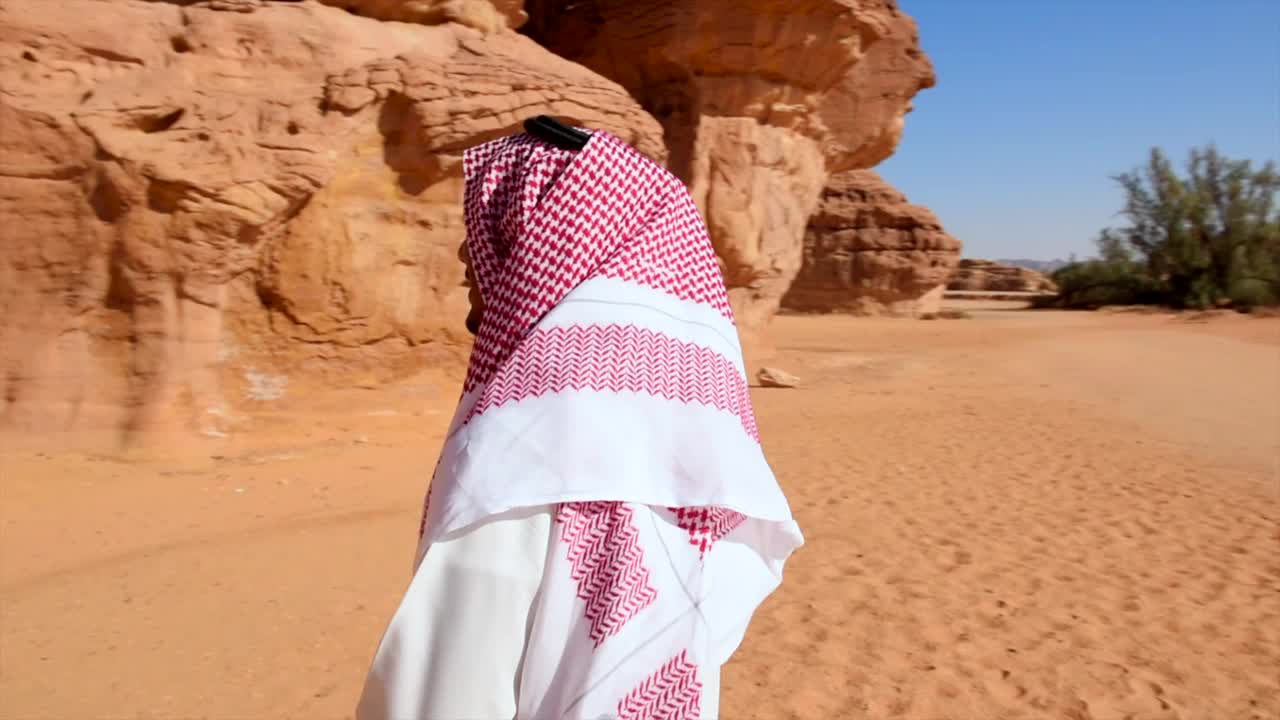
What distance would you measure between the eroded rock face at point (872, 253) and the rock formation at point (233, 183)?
15.4 m

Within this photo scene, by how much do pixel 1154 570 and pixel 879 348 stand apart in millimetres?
11583

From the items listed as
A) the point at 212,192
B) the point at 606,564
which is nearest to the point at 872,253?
the point at 212,192

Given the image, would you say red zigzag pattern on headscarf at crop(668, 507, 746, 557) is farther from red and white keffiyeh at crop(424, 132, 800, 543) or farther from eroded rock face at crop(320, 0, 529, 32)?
eroded rock face at crop(320, 0, 529, 32)

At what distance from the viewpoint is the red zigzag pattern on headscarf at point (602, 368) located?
4.52ft

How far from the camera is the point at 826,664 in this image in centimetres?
370

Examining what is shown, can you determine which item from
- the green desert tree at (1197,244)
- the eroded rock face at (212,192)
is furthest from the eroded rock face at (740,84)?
the green desert tree at (1197,244)

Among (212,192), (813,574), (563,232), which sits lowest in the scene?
(813,574)

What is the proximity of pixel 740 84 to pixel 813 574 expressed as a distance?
746 cm

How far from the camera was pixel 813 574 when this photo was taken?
4.82 metres

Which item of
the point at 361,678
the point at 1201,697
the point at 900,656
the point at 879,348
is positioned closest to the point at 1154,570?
the point at 1201,697

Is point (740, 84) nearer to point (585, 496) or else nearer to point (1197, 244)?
point (585, 496)

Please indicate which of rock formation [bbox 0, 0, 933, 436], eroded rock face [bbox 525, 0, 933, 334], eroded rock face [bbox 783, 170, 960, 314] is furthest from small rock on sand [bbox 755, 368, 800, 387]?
eroded rock face [bbox 783, 170, 960, 314]

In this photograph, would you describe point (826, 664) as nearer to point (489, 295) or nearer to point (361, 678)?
point (361, 678)

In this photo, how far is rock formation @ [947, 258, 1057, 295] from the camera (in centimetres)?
3809
